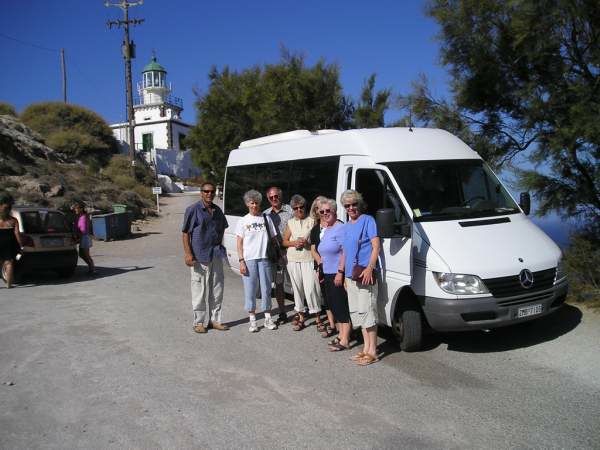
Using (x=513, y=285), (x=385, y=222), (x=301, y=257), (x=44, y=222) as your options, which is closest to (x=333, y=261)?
(x=385, y=222)

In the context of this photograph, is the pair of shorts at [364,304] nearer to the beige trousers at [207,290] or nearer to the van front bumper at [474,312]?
the van front bumper at [474,312]

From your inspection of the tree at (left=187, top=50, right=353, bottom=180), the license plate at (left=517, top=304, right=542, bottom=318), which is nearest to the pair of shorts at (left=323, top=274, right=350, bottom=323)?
the license plate at (left=517, top=304, right=542, bottom=318)

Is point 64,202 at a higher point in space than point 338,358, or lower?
higher

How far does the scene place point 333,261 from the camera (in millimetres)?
6086

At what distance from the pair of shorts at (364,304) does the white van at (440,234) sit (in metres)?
0.37

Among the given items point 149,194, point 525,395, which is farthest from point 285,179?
point 149,194

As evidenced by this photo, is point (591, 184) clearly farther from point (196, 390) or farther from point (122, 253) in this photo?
point (122, 253)

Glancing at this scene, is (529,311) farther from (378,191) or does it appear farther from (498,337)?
(378,191)

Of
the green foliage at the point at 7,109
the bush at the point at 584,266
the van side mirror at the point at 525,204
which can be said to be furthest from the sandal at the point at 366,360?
the green foliage at the point at 7,109

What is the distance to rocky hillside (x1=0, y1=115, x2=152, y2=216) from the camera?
22.8m

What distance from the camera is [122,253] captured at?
56.5ft

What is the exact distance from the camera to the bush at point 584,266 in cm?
781

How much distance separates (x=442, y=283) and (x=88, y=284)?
27.7ft

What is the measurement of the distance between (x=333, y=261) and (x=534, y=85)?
4.88 m
